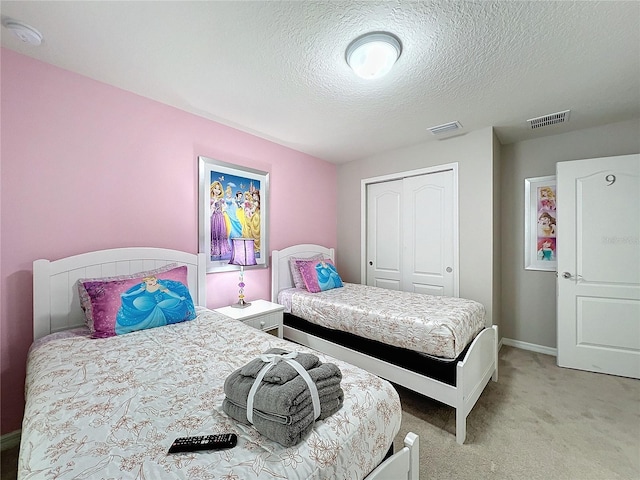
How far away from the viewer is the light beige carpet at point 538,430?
5.07ft

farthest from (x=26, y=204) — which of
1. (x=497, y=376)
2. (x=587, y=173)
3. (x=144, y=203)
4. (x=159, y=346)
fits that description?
(x=587, y=173)

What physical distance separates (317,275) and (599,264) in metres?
2.85

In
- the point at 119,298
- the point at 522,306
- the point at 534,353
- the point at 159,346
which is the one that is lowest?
the point at 534,353

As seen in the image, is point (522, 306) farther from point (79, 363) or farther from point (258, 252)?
point (79, 363)

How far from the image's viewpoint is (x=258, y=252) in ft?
10.0

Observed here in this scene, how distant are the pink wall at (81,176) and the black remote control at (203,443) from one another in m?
1.76

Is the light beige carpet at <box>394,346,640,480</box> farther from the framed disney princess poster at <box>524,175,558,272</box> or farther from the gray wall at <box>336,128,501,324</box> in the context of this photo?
the framed disney princess poster at <box>524,175,558,272</box>

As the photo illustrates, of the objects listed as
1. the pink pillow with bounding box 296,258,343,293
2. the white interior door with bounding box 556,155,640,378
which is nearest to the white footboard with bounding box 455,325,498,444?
the white interior door with bounding box 556,155,640,378

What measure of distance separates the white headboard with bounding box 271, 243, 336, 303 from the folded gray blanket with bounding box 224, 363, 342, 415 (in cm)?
210

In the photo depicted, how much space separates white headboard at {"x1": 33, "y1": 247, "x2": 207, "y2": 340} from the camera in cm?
171

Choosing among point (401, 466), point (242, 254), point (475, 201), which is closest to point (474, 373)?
point (401, 466)

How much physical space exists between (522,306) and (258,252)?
129 inches

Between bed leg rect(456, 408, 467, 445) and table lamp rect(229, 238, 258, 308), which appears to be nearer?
bed leg rect(456, 408, 467, 445)

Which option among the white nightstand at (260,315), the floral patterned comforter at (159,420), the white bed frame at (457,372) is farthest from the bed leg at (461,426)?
the white nightstand at (260,315)
